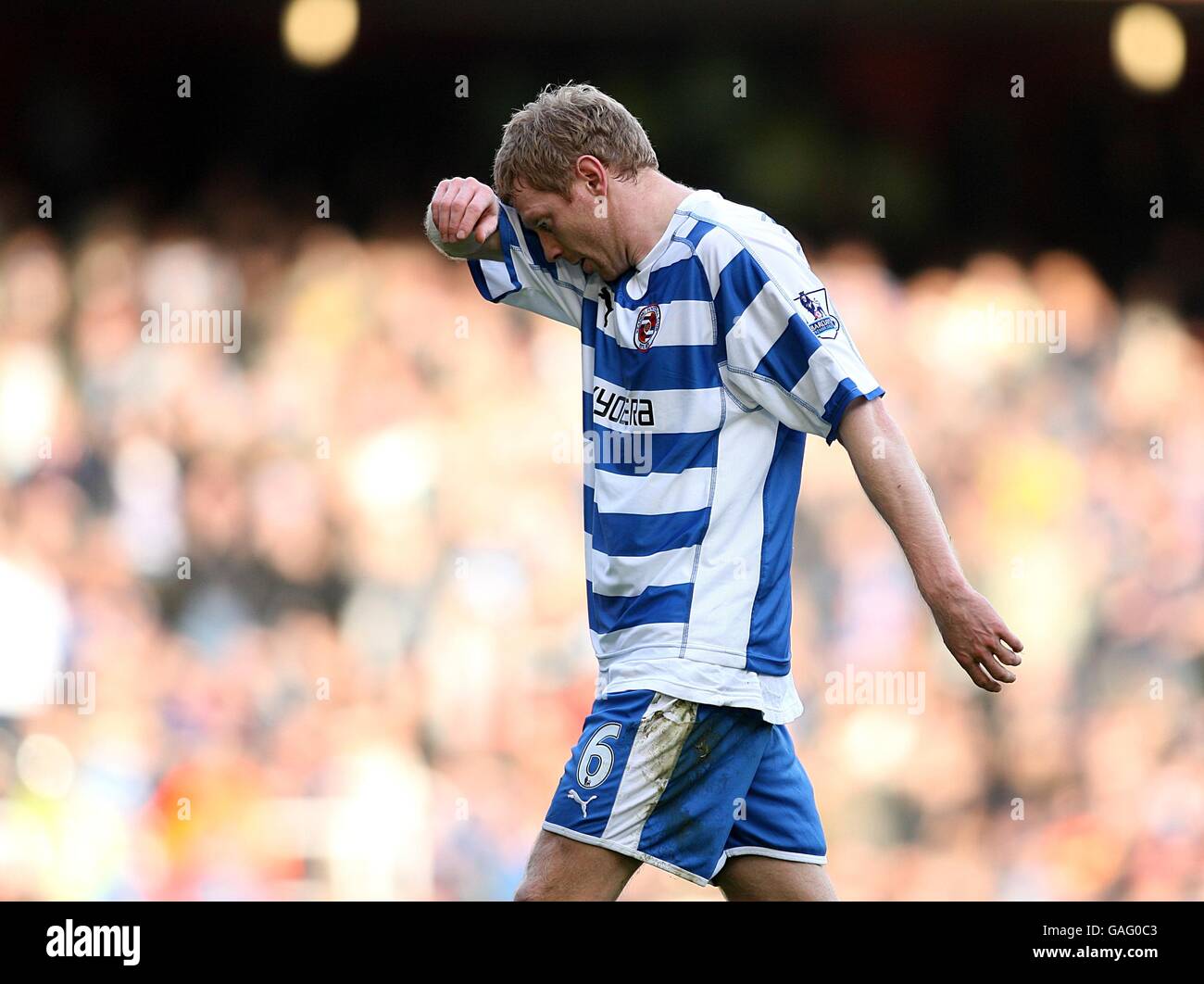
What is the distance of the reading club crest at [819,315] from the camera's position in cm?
243

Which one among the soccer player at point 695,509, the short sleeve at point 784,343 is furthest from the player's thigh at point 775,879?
the short sleeve at point 784,343

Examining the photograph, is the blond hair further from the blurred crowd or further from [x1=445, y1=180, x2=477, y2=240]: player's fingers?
the blurred crowd

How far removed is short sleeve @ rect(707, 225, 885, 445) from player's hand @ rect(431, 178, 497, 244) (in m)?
0.47

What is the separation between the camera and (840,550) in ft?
18.3

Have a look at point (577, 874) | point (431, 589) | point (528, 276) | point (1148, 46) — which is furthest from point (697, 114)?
point (577, 874)

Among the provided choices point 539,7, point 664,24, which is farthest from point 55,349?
point 664,24

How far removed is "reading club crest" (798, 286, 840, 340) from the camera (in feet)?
7.96

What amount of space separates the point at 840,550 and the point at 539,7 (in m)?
2.41

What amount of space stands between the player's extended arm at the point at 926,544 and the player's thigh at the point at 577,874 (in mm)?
659

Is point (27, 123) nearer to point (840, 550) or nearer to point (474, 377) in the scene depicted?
point (474, 377)

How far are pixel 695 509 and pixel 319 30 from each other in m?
3.90

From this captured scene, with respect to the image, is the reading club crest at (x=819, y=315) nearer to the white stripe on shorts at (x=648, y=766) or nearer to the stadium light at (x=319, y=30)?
the white stripe on shorts at (x=648, y=766)

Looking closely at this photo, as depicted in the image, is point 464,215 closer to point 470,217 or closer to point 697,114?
point 470,217

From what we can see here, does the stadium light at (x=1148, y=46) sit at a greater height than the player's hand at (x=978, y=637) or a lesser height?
greater
